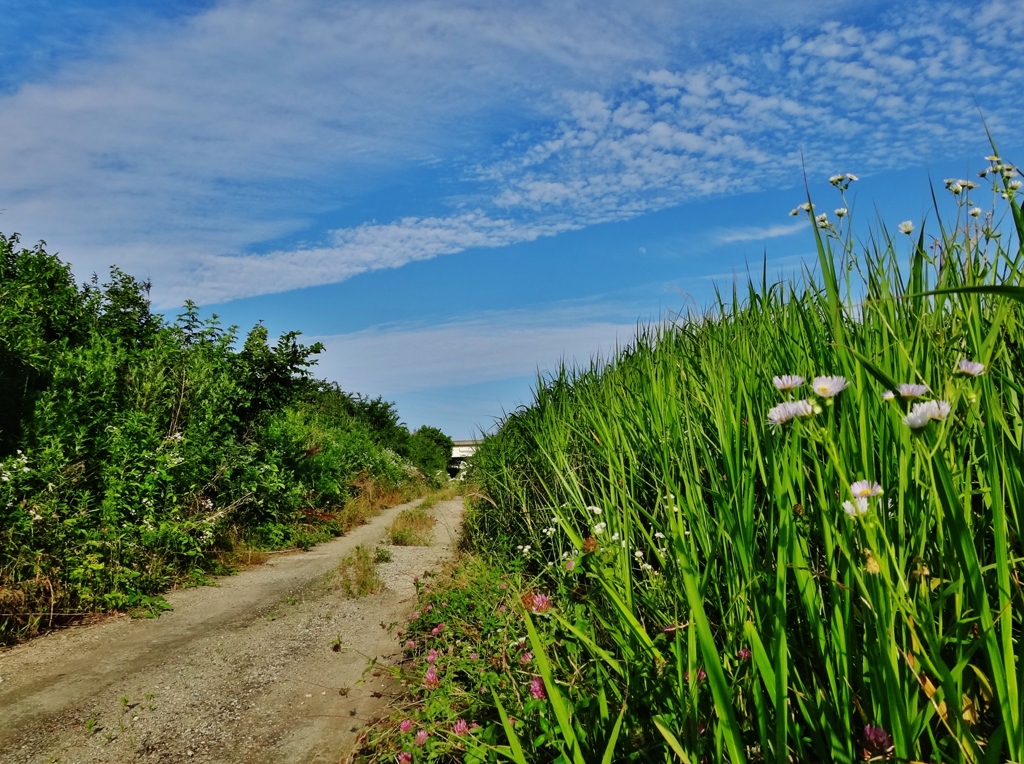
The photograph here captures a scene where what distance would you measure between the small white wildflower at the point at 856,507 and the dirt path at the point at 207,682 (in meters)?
3.22

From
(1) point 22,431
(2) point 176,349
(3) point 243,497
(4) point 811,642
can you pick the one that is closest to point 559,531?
(4) point 811,642

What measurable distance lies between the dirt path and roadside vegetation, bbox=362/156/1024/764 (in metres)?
0.90

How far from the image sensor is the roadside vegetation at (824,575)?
1.13 m

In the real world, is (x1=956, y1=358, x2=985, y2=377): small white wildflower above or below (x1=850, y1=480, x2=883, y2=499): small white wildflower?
above

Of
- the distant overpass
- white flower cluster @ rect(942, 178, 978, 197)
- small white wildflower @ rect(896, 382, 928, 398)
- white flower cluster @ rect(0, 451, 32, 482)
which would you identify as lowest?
the distant overpass

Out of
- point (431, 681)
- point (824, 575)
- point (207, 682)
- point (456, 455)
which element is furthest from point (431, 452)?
point (824, 575)

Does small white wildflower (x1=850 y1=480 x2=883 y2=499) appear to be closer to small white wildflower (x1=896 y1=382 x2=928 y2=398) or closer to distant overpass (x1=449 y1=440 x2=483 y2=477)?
small white wildflower (x1=896 y1=382 x2=928 y2=398)

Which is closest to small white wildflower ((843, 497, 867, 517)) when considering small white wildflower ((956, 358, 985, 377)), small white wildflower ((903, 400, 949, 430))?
small white wildflower ((903, 400, 949, 430))

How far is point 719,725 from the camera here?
1317 mm

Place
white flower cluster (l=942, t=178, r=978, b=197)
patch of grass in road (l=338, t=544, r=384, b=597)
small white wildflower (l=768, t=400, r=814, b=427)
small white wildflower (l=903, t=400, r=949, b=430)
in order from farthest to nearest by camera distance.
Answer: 1. patch of grass in road (l=338, t=544, r=384, b=597)
2. white flower cluster (l=942, t=178, r=978, b=197)
3. small white wildflower (l=768, t=400, r=814, b=427)
4. small white wildflower (l=903, t=400, r=949, b=430)

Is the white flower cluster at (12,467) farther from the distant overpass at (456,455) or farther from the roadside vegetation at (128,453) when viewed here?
the distant overpass at (456,455)

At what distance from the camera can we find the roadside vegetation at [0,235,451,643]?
5754 mm

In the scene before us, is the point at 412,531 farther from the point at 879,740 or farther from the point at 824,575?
the point at 879,740

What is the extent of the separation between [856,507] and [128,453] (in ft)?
25.3
